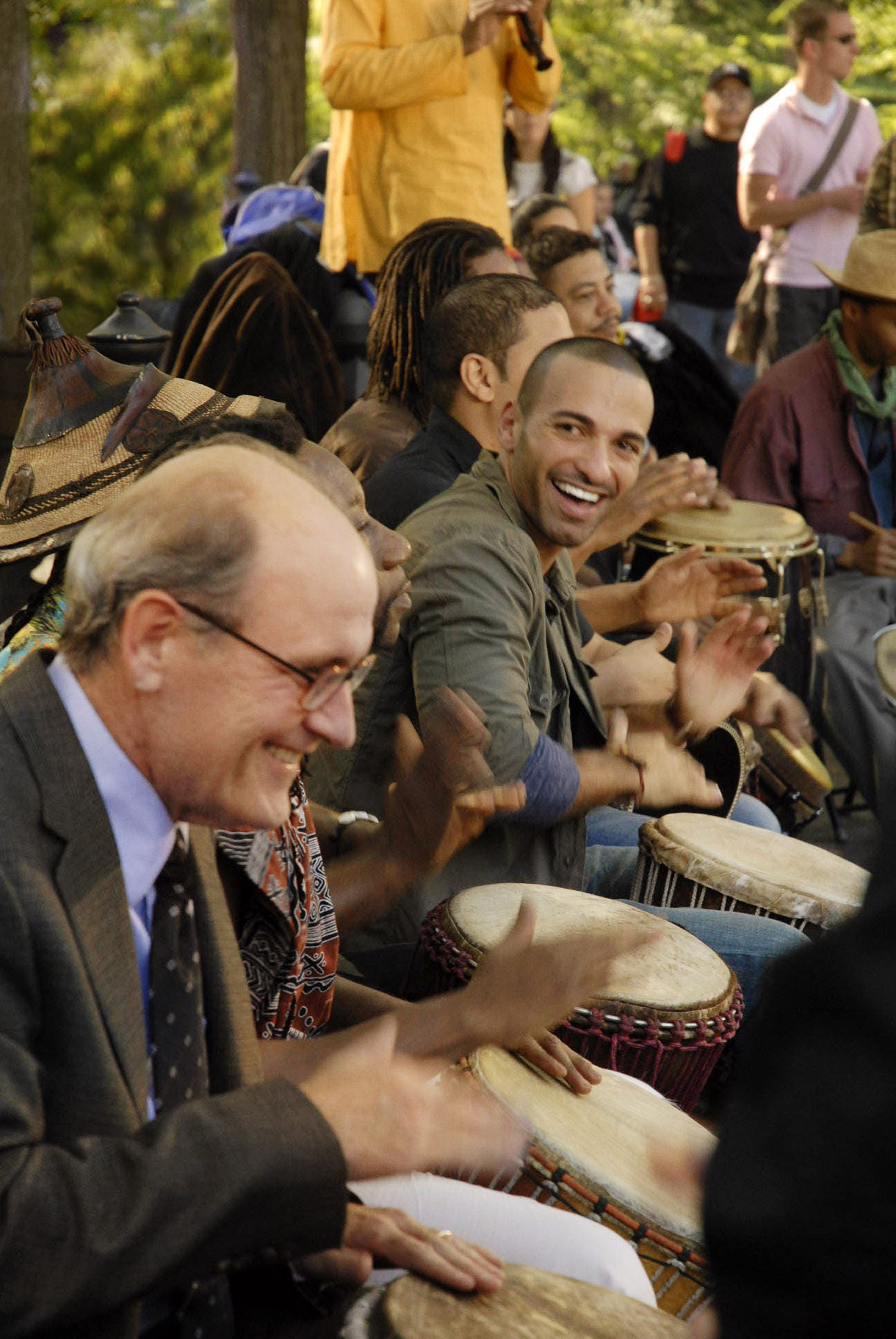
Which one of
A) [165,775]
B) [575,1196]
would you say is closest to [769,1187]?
[165,775]

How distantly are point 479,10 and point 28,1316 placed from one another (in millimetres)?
4667

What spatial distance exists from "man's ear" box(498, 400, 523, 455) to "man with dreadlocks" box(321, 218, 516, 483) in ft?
2.42

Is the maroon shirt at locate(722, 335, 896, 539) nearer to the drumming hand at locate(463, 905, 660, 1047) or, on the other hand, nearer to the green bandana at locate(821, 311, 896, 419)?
the green bandana at locate(821, 311, 896, 419)

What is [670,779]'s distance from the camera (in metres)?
3.21

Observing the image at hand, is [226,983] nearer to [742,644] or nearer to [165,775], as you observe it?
[165,775]

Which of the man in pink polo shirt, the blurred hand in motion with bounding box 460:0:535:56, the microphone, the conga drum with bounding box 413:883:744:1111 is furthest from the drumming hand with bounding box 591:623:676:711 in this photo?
the man in pink polo shirt

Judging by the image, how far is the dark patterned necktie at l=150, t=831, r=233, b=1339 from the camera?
5.71 ft

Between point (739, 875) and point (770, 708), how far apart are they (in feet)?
2.46

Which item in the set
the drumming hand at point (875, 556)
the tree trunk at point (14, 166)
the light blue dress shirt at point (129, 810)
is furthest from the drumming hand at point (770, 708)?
the tree trunk at point (14, 166)

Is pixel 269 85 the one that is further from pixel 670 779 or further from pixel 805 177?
pixel 670 779

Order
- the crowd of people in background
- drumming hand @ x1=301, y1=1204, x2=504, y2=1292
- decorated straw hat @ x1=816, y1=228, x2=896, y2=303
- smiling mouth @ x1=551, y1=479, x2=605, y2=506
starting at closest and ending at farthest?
the crowd of people in background < drumming hand @ x1=301, y1=1204, x2=504, y2=1292 < smiling mouth @ x1=551, y1=479, x2=605, y2=506 < decorated straw hat @ x1=816, y1=228, x2=896, y2=303

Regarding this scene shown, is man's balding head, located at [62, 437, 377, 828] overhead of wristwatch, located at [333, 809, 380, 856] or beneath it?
overhead

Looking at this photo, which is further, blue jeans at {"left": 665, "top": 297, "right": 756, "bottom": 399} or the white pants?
blue jeans at {"left": 665, "top": 297, "right": 756, "bottom": 399}

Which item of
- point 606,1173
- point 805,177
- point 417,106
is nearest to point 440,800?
point 606,1173
